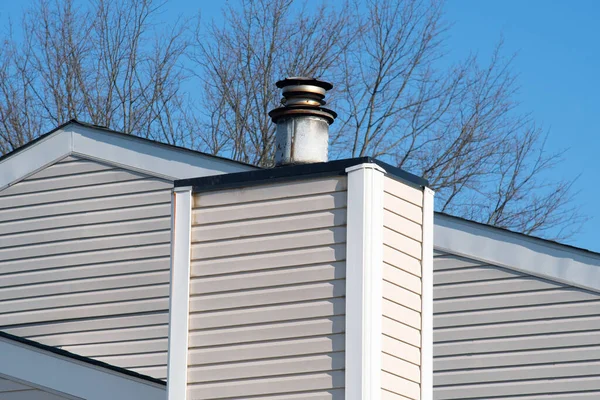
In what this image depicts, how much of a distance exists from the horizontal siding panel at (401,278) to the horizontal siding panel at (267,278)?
9.8 inches

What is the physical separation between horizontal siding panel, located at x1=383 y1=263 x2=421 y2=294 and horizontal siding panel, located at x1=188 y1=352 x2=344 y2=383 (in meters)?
0.51

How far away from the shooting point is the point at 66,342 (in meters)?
10.0

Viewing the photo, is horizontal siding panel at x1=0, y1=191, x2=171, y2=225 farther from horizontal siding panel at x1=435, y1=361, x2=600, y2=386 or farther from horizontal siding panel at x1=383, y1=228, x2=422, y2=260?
horizontal siding panel at x1=383, y1=228, x2=422, y2=260

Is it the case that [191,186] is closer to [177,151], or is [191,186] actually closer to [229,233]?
[229,233]

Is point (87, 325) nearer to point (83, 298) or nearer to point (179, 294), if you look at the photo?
point (83, 298)

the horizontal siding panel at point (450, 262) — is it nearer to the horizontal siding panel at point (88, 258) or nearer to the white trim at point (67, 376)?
the horizontal siding panel at point (88, 258)

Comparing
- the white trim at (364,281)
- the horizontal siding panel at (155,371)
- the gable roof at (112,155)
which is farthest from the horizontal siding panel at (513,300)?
the white trim at (364,281)

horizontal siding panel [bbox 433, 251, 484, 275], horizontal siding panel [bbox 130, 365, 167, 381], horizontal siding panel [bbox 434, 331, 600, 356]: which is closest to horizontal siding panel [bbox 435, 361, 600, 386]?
horizontal siding panel [bbox 434, 331, 600, 356]

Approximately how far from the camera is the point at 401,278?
617 centimetres

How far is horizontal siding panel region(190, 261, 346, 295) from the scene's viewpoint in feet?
19.8

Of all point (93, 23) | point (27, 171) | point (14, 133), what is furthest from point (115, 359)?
point (93, 23)

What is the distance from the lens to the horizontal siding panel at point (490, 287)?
9.47 meters

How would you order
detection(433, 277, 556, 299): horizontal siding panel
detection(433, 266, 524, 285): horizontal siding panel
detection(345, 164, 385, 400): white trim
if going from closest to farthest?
detection(345, 164, 385, 400): white trim → detection(433, 277, 556, 299): horizontal siding panel → detection(433, 266, 524, 285): horizontal siding panel

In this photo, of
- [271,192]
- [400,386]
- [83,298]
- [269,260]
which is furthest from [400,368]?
[83,298]
